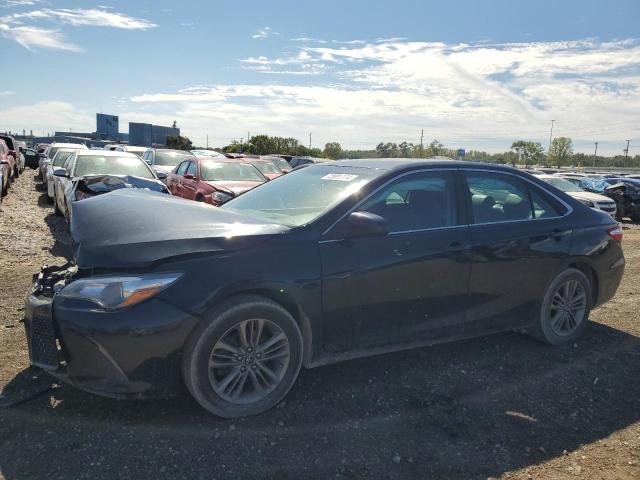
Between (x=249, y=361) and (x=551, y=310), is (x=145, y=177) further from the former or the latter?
(x=551, y=310)

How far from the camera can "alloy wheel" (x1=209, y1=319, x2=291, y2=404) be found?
10.2 feet

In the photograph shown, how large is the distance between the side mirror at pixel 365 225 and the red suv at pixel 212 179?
19.8 ft

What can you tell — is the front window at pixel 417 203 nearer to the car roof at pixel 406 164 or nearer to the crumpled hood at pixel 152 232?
the car roof at pixel 406 164

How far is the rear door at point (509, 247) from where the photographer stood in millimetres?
4066

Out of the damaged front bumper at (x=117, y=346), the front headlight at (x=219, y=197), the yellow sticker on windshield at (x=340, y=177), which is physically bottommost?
the damaged front bumper at (x=117, y=346)

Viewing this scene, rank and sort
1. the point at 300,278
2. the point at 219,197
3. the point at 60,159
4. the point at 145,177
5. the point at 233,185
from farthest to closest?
the point at 60,159 < the point at 233,185 < the point at 145,177 < the point at 219,197 < the point at 300,278

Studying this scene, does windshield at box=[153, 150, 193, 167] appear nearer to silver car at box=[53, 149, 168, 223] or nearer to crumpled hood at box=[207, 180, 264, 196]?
silver car at box=[53, 149, 168, 223]

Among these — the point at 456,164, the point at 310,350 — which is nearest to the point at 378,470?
the point at 310,350

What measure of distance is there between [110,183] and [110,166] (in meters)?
1.73

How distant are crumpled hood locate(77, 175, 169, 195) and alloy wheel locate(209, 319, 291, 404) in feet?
19.0

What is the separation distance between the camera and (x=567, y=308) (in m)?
4.65

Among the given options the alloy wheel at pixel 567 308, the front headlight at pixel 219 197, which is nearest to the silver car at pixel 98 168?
the front headlight at pixel 219 197

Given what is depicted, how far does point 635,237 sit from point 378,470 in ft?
40.3

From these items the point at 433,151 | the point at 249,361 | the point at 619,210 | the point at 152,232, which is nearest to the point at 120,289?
the point at 152,232
